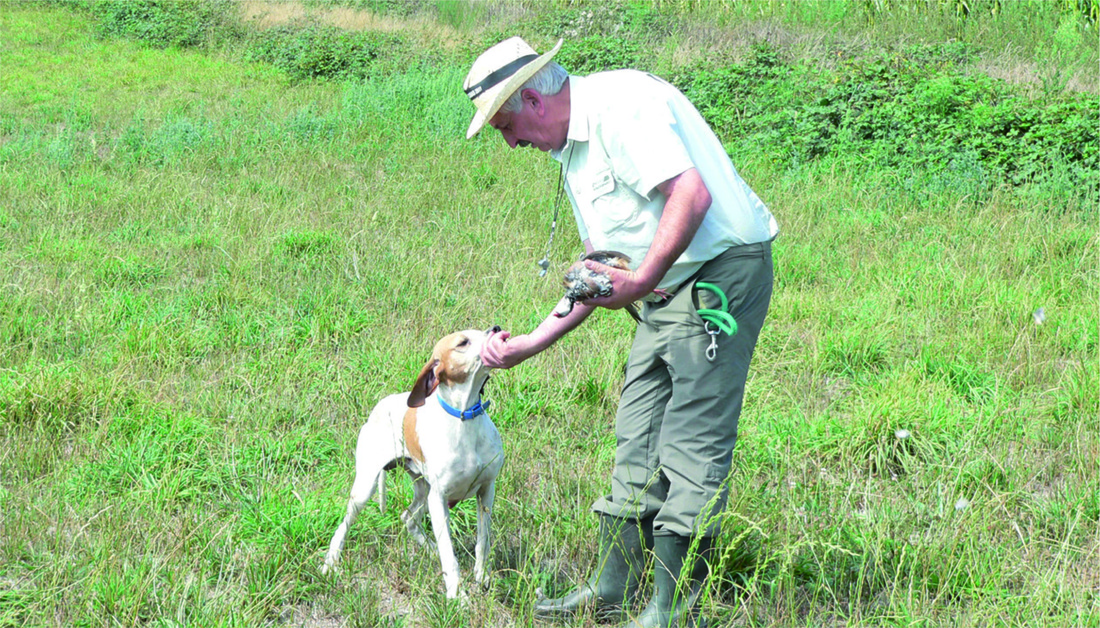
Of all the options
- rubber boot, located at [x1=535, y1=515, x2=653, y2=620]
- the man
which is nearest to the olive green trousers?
the man

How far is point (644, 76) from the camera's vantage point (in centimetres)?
283

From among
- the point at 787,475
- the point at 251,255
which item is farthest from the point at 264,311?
the point at 787,475

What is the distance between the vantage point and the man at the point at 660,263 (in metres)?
2.70

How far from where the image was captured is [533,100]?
2811 mm

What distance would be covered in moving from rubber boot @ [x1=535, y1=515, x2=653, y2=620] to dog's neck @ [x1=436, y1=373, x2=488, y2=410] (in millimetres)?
617

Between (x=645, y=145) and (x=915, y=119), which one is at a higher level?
(x=645, y=145)

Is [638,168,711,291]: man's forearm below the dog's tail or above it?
above

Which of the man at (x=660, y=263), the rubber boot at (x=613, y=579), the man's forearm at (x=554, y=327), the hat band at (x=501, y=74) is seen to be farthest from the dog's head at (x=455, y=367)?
the hat band at (x=501, y=74)

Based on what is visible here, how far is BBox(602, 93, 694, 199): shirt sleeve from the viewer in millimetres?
2629

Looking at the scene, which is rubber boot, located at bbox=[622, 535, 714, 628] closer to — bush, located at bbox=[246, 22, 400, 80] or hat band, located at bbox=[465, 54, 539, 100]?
hat band, located at bbox=[465, 54, 539, 100]

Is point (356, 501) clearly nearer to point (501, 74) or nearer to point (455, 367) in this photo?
point (455, 367)

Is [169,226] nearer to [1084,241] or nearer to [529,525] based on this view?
[529,525]

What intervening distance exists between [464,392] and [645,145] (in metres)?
1.09

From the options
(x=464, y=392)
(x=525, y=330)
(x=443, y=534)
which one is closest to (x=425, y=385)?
(x=464, y=392)
